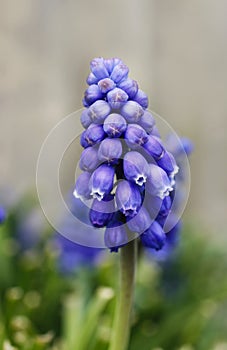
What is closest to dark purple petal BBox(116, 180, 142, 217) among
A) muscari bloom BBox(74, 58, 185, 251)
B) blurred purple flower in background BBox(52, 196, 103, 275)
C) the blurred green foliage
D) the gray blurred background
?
muscari bloom BBox(74, 58, 185, 251)

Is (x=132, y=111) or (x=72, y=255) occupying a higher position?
(x=132, y=111)

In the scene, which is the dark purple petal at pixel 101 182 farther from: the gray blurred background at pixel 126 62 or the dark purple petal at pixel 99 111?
the gray blurred background at pixel 126 62

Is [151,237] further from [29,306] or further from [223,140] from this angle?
[223,140]

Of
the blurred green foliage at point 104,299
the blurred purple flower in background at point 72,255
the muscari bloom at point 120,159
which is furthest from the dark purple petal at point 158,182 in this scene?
the blurred purple flower in background at point 72,255

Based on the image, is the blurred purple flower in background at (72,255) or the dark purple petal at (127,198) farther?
the blurred purple flower in background at (72,255)

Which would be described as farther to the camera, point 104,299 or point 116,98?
point 104,299

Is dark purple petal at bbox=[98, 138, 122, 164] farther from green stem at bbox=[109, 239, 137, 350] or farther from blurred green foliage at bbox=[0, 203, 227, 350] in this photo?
blurred green foliage at bbox=[0, 203, 227, 350]

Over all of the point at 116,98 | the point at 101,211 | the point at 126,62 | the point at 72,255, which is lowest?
Result: the point at 72,255

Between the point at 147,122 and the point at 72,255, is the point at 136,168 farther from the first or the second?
the point at 72,255

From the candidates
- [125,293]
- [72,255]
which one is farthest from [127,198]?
[72,255]
